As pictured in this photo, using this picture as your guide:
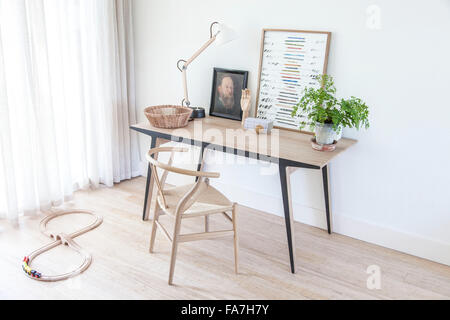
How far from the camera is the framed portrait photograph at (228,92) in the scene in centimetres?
279

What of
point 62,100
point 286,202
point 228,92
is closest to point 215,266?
point 286,202

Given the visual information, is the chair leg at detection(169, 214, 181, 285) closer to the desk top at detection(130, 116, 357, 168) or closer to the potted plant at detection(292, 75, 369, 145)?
the desk top at detection(130, 116, 357, 168)

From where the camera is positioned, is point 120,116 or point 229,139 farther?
point 120,116

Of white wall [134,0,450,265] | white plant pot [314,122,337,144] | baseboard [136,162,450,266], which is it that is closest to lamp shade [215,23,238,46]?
white wall [134,0,450,265]

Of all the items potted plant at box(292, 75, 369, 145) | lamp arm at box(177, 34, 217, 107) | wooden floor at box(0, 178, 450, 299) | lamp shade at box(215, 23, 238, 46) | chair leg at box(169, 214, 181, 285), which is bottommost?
wooden floor at box(0, 178, 450, 299)

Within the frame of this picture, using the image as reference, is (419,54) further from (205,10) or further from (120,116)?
(120,116)

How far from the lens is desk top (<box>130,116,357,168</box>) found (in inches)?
84.8

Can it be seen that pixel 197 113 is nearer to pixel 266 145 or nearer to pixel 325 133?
pixel 266 145

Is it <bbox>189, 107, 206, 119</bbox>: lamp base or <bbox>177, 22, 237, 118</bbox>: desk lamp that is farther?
<bbox>189, 107, 206, 119</bbox>: lamp base

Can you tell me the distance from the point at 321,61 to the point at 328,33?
0.17 meters

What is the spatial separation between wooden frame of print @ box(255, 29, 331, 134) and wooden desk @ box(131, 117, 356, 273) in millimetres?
161
